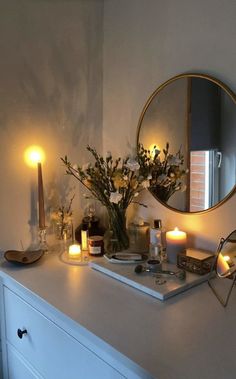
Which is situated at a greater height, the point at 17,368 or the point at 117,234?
the point at 117,234

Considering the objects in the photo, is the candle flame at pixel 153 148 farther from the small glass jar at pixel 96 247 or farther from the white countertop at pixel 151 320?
the white countertop at pixel 151 320

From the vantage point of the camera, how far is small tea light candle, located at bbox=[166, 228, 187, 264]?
1.38 m

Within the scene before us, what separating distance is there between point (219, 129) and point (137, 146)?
0.43 metres

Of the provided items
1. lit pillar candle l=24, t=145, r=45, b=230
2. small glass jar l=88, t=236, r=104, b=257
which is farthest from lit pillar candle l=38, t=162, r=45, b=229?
small glass jar l=88, t=236, r=104, b=257

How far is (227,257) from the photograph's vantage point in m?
1.21

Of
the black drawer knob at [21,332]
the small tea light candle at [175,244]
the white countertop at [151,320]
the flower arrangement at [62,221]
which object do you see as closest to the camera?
the white countertop at [151,320]

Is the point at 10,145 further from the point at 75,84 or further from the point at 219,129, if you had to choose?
the point at 219,129

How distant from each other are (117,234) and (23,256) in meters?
0.42

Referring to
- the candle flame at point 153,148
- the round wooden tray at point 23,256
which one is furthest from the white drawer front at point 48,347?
the candle flame at point 153,148

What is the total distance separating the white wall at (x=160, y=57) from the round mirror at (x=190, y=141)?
0.15 feet

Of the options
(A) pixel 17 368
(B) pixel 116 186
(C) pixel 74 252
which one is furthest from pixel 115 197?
(A) pixel 17 368

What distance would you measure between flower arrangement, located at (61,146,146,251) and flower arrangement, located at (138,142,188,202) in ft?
0.17

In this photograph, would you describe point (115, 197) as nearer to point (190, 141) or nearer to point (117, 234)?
point (117, 234)

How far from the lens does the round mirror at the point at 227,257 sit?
1.20m
